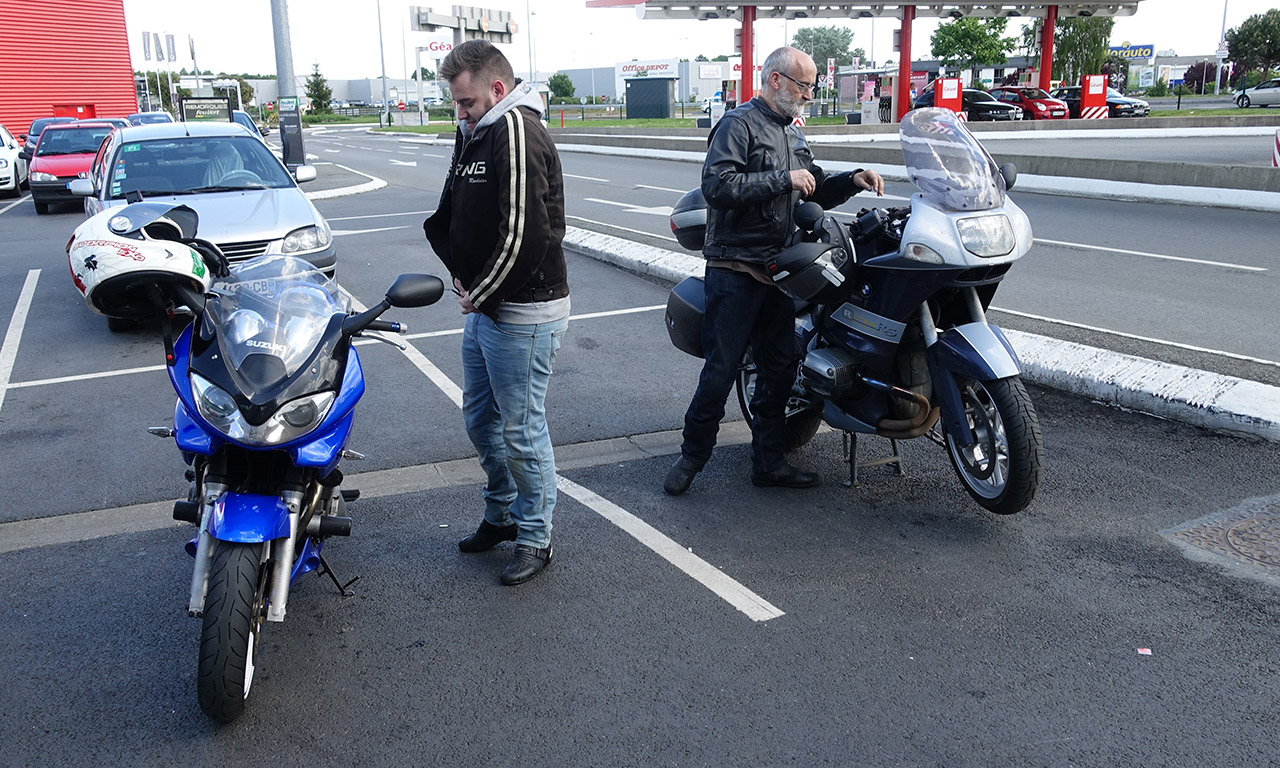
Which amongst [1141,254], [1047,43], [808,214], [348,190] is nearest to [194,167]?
[808,214]

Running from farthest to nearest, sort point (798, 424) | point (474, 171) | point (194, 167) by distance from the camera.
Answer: point (194, 167) < point (798, 424) < point (474, 171)

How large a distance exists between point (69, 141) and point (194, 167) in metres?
13.4

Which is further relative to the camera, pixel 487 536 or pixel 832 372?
pixel 832 372

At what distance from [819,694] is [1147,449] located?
2.91 meters

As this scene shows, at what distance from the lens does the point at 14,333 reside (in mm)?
8516

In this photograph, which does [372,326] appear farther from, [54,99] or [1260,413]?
[54,99]

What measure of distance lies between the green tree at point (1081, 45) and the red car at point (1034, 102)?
20.1m

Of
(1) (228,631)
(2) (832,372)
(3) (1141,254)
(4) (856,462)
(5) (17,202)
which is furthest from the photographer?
(5) (17,202)

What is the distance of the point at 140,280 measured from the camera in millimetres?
3346

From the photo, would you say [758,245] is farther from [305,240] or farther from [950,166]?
[305,240]

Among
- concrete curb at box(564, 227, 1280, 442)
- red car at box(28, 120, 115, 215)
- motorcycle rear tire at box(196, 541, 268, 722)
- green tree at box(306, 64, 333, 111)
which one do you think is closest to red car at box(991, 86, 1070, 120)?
red car at box(28, 120, 115, 215)

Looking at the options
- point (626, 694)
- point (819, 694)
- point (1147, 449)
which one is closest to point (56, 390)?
point (626, 694)

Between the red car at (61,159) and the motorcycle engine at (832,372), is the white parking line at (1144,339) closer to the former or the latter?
the motorcycle engine at (832,372)

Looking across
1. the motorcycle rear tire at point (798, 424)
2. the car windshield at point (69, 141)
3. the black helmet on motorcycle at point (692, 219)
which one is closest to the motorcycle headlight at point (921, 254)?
the motorcycle rear tire at point (798, 424)
